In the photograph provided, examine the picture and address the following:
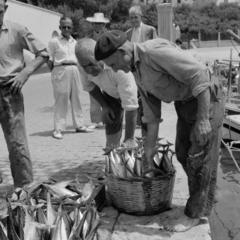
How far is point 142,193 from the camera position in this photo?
143 inches

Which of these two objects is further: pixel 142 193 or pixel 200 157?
pixel 142 193

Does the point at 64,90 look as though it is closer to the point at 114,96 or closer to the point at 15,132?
the point at 114,96

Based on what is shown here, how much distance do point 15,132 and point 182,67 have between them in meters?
2.07

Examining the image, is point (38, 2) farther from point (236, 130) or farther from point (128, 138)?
point (128, 138)

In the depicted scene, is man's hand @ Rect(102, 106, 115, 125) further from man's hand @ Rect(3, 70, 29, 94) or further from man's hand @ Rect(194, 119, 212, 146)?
man's hand @ Rect(194, 119, 212, 146)

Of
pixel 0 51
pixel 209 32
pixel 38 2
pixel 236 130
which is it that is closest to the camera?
pixel 0 51

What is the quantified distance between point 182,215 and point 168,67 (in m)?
1.55

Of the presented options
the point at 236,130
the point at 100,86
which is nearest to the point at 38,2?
the point at 236,130

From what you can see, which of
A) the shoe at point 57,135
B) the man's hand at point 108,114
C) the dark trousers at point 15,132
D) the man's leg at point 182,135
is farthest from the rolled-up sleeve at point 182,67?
the shoe at point 57,135

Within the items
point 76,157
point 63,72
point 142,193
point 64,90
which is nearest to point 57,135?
point 64,90

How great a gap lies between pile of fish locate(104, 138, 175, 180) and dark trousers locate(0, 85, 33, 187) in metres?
0.96

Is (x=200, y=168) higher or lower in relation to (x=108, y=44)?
lower

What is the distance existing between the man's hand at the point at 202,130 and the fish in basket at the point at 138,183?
0.68 m

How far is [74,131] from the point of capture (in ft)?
27.6
